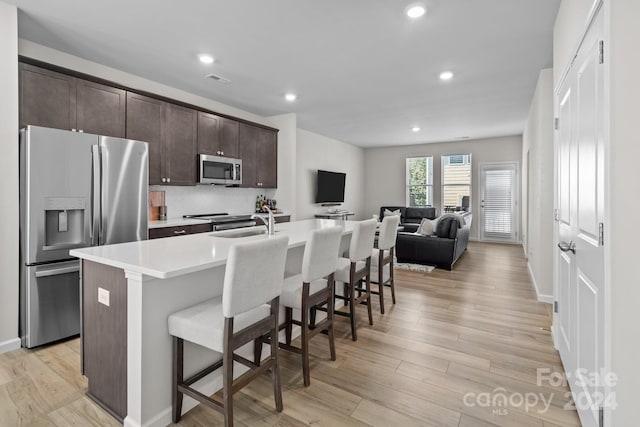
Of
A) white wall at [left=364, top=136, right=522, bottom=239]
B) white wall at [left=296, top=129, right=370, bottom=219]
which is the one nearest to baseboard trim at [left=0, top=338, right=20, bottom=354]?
white wall at [left=296, top=129, right=370, bottom=219]

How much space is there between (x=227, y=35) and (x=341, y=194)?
19.3 ft

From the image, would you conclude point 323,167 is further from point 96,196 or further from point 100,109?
point 96,196

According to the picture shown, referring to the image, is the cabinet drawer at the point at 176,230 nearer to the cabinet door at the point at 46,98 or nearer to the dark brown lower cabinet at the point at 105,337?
the cabinet door at the point at 46,98

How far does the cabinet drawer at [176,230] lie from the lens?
11.9ft

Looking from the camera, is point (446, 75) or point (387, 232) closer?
point (387, 232)

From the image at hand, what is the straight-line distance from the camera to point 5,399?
199cm

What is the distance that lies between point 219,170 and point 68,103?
192 cm

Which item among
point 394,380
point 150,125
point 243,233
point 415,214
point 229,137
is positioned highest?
point 229,137

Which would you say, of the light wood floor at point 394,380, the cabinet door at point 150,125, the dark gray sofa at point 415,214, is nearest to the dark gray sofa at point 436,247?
the light wood floor at point 394,380

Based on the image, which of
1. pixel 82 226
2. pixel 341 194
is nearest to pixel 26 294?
pixel 82 226

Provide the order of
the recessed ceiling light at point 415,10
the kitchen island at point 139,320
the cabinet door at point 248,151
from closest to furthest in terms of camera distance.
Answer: the kitchen island at point 139,320 < the recessed ceiling light at point 415,10 < the cabinet door at point 248,151

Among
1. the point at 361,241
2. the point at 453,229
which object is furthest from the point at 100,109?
the point at 453,229

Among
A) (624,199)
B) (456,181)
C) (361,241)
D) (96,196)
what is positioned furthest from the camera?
(456,181)

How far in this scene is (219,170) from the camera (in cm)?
475
